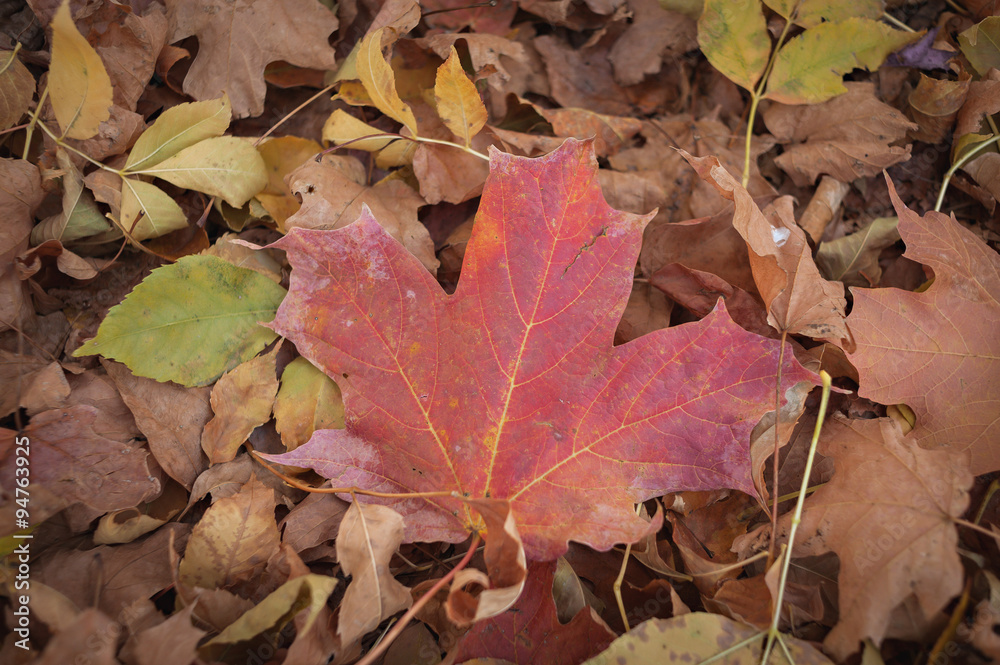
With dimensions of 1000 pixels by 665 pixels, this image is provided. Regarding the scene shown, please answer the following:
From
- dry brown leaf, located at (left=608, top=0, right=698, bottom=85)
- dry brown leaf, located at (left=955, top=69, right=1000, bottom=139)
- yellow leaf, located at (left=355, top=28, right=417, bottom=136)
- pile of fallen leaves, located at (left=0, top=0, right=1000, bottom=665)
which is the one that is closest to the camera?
pile of fallen leaves, located at (left=0, top=0, right=1000, bottom=665)

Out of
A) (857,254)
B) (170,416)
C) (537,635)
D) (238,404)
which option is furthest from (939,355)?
(170,416)

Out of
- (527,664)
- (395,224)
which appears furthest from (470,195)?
(527,664)

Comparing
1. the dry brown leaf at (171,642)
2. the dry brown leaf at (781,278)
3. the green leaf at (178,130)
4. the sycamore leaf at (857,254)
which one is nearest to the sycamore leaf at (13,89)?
the green leaf at (178,130)

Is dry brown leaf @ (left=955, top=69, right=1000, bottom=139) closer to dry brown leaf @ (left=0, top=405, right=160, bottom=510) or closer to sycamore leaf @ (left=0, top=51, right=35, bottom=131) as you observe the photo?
dry brown leaf @ (left=0, top=405, right=160, bottom=510)

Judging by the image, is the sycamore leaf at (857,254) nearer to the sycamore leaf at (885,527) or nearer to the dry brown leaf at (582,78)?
the sycamore leaf at (885,527)

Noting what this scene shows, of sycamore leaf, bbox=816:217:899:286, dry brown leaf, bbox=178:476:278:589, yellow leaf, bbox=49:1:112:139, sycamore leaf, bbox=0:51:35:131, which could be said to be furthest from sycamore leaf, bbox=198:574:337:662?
sycamore leaf, bbox=816:217:899:286
